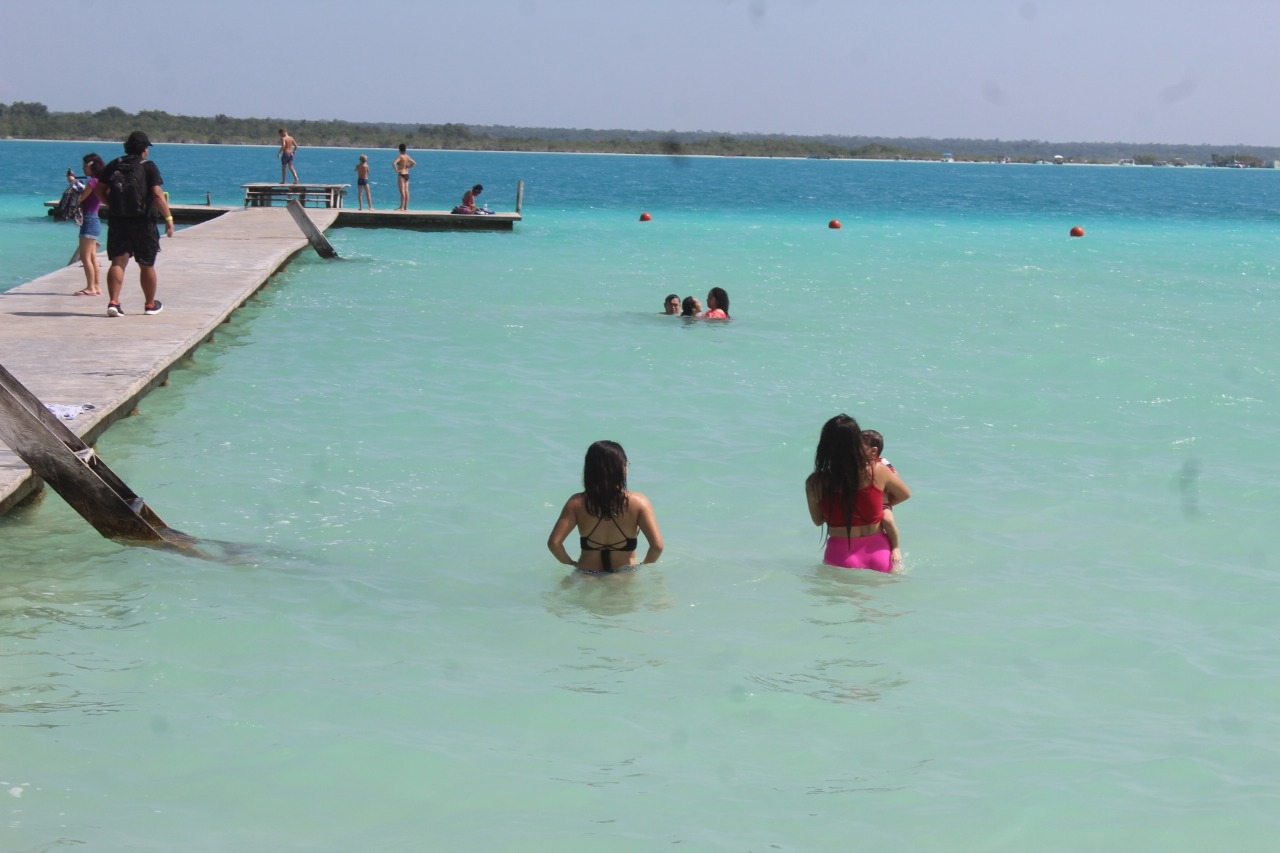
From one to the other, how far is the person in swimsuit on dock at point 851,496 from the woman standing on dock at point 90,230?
33.9 feet

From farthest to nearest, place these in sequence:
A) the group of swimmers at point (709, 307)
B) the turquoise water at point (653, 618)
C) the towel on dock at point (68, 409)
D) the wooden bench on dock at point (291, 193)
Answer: the wooden bench on dock at point (291, 193), the group of swimmers at point (709, 307), the towel on dock at point (68, 409), the turquoise water at point (653, 618)

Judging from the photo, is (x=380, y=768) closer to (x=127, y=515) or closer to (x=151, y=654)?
(x=151, y=654)

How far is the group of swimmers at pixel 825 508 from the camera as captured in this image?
686cm

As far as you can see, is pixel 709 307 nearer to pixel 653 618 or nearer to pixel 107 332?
pixel 107 332

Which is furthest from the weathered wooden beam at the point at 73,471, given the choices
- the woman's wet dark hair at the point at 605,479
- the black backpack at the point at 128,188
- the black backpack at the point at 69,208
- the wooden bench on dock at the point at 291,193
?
the wooden bench on dock at the point at 291,193

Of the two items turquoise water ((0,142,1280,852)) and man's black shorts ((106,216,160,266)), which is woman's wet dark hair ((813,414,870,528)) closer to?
turquoise water ((0,142,1280,852))

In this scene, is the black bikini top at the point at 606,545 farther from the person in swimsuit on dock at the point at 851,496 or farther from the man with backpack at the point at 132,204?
the man with backpack at the point at 132,204

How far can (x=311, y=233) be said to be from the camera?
2497 cm

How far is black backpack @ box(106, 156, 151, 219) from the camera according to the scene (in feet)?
40.9

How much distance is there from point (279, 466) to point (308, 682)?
4221mm

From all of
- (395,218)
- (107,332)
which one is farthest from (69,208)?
(107,332)

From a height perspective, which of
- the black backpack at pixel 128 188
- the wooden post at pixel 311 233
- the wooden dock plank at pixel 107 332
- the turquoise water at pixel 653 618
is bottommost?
the turquoise water at pixel 653 618

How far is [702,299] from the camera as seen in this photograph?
23281 mm

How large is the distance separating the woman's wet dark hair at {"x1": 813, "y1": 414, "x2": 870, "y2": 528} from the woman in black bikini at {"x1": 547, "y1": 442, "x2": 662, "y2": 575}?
37.6 inches
